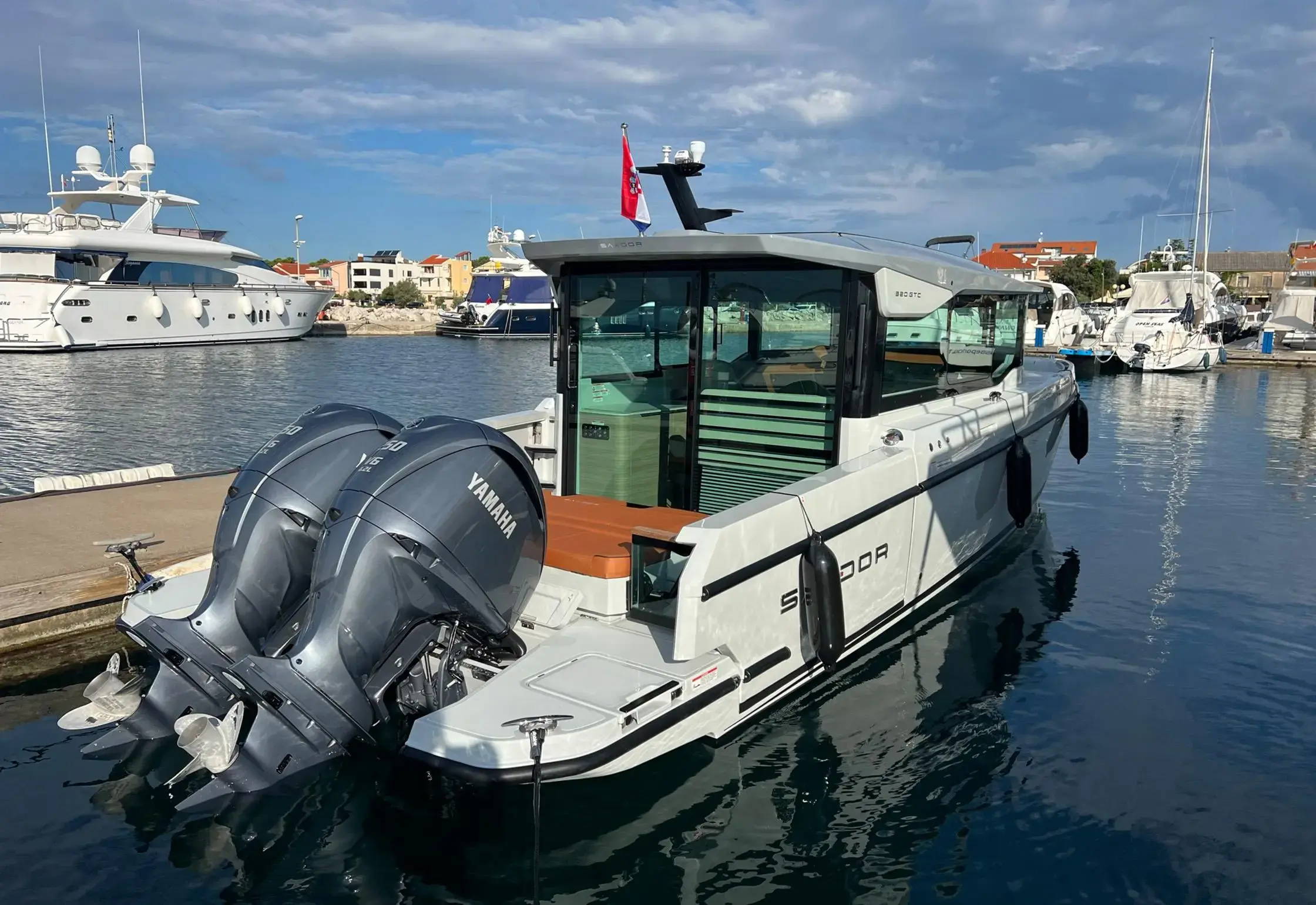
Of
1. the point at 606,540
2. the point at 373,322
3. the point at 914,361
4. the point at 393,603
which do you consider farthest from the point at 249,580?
the point at 373,322

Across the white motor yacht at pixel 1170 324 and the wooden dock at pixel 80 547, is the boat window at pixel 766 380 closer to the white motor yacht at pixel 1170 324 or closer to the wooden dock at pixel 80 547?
the wooden dock at pixel 80 547

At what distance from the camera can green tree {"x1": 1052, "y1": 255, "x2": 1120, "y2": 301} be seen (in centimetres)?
8081

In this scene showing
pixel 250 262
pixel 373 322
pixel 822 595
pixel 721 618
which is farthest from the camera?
pixel 373 322

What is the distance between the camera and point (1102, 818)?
4.29m

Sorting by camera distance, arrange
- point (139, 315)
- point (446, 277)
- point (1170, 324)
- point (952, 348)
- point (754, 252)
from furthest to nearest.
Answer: point (446, 277) → point (139, 315) → point (1170, 324) → point (952, 348) → point (754, 252)

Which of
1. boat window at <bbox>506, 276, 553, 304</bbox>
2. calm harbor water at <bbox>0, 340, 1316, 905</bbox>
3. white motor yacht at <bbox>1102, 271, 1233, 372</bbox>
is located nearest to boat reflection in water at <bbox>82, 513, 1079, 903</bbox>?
calm harbor water at <bbox>0, 340, 1316, 905</bbox>

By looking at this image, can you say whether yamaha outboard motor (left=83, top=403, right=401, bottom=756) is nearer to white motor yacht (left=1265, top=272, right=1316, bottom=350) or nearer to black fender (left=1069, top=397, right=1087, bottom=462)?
black fender (left=1069, top=397, right=1087, bottom=462)

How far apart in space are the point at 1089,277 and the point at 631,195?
84764mm

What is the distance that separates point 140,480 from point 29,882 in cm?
605

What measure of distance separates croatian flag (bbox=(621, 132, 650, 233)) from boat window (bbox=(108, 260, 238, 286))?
1689 inches

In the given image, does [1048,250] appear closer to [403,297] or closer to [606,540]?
[403,297]

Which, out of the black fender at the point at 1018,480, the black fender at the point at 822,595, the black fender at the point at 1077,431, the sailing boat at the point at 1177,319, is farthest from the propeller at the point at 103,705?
the sailing boat at the point at 1177,319

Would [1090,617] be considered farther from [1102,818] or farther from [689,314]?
[689,314]

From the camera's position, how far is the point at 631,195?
22.9 ft
